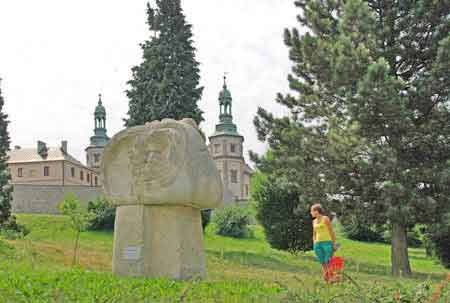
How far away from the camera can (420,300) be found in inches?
215

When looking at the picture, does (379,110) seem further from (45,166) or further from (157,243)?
(45,166)

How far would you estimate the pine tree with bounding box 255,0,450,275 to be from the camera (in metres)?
17.3

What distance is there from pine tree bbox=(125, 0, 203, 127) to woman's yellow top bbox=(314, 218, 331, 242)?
60.0 ft

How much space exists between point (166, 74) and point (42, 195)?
1175 inches

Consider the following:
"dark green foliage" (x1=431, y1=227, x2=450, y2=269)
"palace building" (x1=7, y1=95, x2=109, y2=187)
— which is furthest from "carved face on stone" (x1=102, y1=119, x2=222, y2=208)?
"palace building" (x1=7, y1=95, x2=109, y2=187)

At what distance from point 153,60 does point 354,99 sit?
537 inches

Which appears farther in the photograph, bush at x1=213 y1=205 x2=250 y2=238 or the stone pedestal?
bush at x1=213 y1=205 x2=250 y2=238

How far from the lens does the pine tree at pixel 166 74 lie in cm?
2759

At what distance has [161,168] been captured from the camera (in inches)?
336

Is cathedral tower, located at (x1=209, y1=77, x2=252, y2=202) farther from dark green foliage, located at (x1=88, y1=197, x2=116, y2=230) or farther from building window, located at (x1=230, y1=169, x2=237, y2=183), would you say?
dark green foliage, located at (x1=88, y1=197, x2=116, y2=230)

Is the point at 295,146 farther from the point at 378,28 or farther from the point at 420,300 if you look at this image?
the point at 420,300

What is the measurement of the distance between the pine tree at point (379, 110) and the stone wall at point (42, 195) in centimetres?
3494

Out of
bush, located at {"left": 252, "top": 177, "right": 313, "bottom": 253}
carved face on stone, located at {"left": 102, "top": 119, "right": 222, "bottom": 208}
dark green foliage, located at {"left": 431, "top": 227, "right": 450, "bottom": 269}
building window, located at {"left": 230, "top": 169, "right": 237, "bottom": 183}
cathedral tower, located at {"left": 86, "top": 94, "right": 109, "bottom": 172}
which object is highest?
cathedral tower, located at {"left": 86, "top": 94, "right": 109, "bottom": 172}

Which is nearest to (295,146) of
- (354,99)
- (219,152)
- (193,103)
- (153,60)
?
Answer: (354,99)
